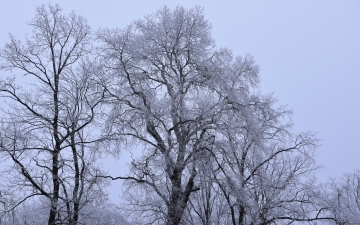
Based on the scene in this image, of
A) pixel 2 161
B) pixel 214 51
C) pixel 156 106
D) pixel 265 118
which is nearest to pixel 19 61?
pixel 2 161

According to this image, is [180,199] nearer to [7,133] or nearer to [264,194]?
[264,194]

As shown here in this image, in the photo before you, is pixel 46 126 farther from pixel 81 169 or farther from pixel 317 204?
pixel 317 204

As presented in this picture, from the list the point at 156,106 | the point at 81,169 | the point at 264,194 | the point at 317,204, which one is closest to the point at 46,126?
the point at 81,169

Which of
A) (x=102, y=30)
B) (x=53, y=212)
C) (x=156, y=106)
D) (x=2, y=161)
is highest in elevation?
(x=102, y=30)

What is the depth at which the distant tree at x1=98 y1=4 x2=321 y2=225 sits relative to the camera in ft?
40.2

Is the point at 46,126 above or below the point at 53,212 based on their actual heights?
above

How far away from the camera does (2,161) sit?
36.9 feet

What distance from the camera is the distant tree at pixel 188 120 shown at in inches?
483

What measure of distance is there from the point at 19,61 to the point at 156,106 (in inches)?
188

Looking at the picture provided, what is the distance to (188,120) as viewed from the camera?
480 inches

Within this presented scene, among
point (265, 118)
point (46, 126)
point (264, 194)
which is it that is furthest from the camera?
point (264, 194)

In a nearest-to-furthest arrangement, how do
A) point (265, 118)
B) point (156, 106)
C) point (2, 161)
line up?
point (2, 161) < point (156, 106) < point (265, 118)

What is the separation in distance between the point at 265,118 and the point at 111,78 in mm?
5494

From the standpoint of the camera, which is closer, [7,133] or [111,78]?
[7,133]
